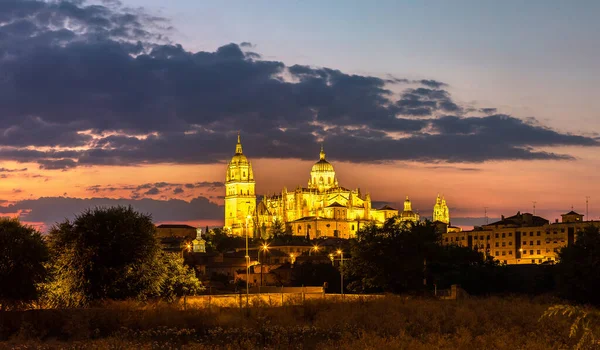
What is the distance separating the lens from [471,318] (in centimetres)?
4528

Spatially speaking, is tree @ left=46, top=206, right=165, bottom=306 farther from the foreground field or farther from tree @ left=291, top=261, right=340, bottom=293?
tree @ left=291, top=261, right=340, bottom=293

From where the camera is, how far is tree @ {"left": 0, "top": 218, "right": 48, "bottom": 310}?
52281mm

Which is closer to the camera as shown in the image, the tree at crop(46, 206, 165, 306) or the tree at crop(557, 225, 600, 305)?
the tree at crop(46, 206, 165, 306)

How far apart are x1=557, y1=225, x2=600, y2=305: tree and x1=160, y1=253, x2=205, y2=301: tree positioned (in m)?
27.5

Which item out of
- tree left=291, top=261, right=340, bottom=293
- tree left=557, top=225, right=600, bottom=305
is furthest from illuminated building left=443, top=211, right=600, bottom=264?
tree left=557, top=225, right=600, bottom=305

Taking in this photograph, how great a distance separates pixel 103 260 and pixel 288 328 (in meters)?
16.3

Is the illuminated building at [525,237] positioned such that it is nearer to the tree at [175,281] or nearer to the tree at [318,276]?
the tree at [318,276]

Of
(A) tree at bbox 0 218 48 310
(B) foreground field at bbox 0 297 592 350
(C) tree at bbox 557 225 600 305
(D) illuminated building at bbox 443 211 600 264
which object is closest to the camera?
(B) foreground field at bbox 0 297 592 350

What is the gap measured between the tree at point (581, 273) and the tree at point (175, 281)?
27454 mm

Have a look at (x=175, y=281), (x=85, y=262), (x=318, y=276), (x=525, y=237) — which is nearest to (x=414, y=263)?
(x=175, y=281)

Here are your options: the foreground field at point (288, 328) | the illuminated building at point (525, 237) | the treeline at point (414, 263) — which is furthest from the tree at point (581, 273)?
the illuminated building at point (525, 237)

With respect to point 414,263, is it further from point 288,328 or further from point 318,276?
point 288,328

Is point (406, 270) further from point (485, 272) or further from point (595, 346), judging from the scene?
point (595, 346)

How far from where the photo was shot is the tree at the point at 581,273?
65.4 metres
